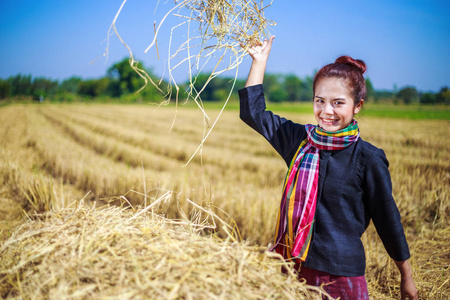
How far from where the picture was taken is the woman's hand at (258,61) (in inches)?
72.5

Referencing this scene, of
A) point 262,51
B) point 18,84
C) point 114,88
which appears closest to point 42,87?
point 18,84

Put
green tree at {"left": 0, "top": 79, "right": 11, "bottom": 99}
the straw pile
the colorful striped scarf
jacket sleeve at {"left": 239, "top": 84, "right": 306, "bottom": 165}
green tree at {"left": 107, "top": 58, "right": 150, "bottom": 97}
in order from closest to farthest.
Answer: the straw pile → the colorful striped scarf → jacket sleeve at {"left": 239, "top": 84, "right": 306, "bottom": 165} → green tree at {"left": 0, "top": 79, "right": 11, "bottom": 99} → green tree at {"left": 107, "top": 58, "right": 150, "bottom": 97}

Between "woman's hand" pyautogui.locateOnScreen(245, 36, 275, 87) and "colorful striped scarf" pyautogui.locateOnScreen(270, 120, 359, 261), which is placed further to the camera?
"woman's hand" pyautogui.locateOnScreen(245, 36, 275, 87)

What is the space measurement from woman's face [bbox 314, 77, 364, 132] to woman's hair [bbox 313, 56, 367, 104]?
0.03m

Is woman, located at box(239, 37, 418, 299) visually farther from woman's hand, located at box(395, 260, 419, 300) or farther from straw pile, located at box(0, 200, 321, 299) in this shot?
straw pile, located at box(0, 200, 321, 299)

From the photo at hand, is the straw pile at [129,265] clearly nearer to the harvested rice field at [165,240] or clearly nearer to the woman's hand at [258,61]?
the harvested rice field at [165,240]

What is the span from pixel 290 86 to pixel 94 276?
342 ft

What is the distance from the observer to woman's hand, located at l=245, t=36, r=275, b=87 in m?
1.84

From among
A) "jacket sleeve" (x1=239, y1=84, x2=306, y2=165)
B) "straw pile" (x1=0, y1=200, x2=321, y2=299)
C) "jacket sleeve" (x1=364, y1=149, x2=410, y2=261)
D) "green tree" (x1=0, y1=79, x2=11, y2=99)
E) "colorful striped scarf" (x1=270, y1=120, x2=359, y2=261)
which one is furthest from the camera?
"green tree" (x1=0, y1=79, x2=11, y2=99)

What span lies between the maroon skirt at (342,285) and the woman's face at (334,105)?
82cm

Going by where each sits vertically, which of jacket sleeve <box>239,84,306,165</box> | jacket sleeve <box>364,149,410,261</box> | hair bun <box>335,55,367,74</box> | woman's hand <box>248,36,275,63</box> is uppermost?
woman's hand <box>248,36,275,63</box>

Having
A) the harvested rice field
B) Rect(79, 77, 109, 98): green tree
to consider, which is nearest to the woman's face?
the harvested rice field

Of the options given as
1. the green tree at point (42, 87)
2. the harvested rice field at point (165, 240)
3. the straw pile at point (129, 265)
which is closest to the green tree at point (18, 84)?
the green tree at point (42, 87)

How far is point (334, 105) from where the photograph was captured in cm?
161
